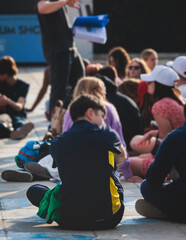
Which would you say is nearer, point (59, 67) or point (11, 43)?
point (59, 67)

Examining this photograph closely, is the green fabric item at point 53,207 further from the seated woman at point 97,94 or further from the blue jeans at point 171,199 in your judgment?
the seated woman at point 97,94

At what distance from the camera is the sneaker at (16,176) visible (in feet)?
18.4

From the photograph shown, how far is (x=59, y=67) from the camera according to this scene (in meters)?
7.88

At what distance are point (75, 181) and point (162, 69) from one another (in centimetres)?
247

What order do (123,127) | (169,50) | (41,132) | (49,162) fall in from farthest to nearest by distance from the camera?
(169,50)
(41,132)
(123,127)
(49,162)

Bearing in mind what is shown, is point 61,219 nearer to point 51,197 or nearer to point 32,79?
point 51,197

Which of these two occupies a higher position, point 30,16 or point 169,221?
point 169,221

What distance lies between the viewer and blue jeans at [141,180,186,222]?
4.27 m

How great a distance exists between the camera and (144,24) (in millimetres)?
21062

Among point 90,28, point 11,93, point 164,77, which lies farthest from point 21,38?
point 164,77

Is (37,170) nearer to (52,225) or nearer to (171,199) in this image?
(52,225)

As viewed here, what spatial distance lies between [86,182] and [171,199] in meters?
0.68

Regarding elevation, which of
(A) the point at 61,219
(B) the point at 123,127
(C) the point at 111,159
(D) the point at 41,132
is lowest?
(D) the point at 41,132

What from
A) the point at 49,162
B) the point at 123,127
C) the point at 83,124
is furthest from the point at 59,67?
the point at 83,124
